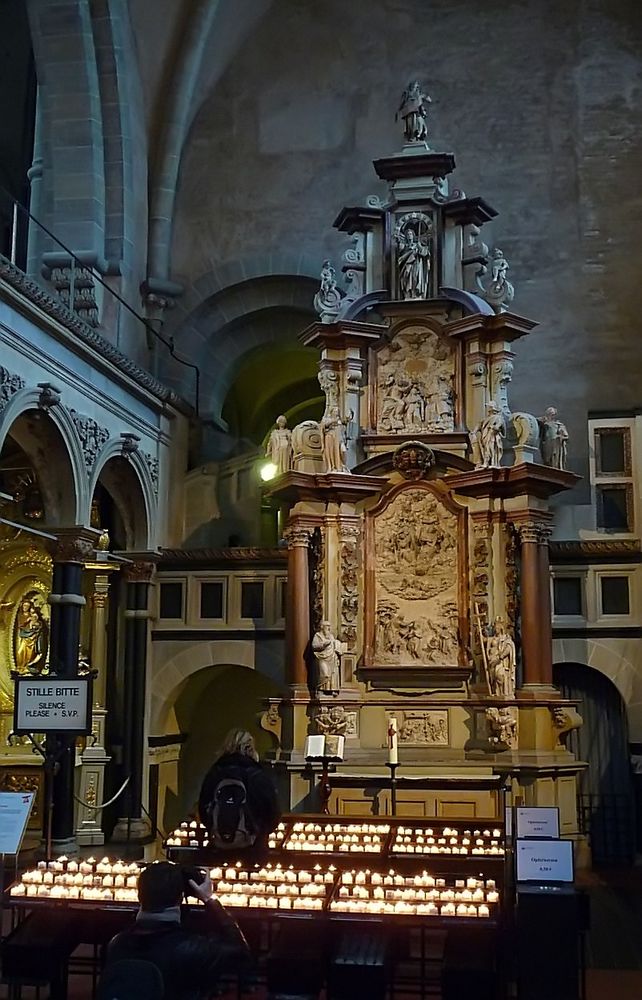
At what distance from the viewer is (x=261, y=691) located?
17.6m

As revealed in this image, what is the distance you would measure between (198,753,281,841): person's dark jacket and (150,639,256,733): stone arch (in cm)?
839

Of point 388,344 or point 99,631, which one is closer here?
point 388,344

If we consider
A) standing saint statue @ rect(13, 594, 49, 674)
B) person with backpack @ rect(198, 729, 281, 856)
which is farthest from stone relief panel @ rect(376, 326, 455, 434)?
person with backpack @ rect(198, 729, 281, 856)

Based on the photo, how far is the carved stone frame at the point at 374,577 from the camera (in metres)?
13.9

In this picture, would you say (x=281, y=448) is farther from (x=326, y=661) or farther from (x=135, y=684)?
(x=135, y=684)

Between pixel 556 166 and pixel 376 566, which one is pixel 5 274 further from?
pixel 556 166

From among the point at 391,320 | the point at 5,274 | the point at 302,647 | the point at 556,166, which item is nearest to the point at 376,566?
the point at 302,647

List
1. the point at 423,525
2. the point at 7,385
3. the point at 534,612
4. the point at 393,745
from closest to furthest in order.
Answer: the point at 7,385
the point at 393,745
the point at 534,612
the point at 423,525

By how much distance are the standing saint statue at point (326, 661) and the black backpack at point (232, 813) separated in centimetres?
636

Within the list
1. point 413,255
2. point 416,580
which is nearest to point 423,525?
point 416,580

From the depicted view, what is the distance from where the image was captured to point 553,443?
46.6 ft

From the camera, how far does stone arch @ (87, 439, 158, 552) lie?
49.8 ft

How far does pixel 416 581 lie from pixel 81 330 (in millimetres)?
4874

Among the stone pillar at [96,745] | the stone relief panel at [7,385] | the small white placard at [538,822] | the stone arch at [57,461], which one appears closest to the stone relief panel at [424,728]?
the stone pillar at [96,745]
